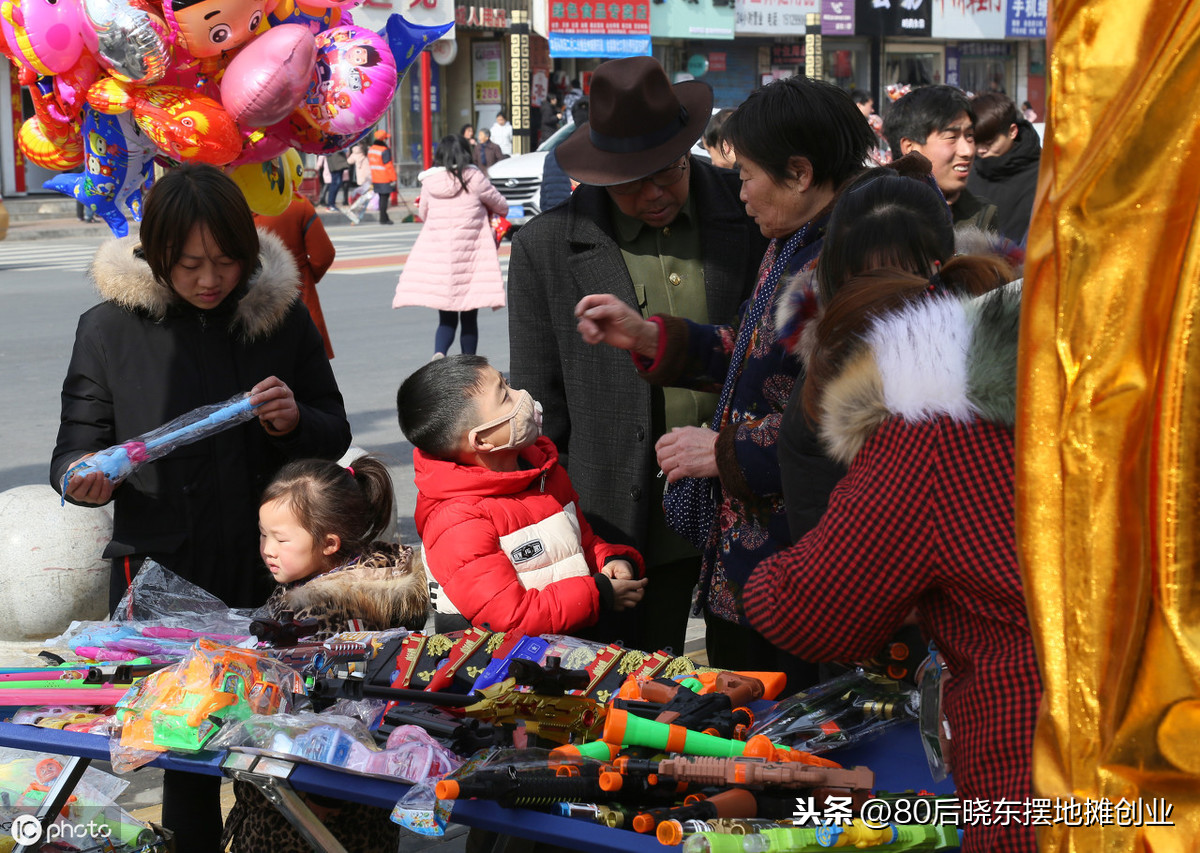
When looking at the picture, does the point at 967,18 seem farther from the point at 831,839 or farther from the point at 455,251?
the point at 831,839

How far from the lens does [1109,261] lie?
1.10m

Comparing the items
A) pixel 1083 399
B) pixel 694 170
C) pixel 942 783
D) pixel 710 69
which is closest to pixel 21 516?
pixel 694 170

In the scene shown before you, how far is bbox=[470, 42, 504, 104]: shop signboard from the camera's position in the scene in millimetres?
30297

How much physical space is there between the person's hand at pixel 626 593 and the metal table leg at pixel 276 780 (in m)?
0.89

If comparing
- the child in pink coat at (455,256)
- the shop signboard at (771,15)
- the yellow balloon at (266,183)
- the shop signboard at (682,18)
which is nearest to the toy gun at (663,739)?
the yellow balloon at (266,183)

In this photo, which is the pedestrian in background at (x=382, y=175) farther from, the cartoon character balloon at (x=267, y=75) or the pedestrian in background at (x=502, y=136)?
the cartoon character balloon at (x=267, y=75)

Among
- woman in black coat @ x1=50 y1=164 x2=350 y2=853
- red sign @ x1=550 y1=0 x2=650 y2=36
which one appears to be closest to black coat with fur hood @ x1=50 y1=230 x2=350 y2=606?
woman in black coat @ x1=50 y1=164 x2=350 y2=853

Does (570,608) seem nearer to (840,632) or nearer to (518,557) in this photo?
(518,557)

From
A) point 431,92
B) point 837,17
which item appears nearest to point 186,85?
point 431,92

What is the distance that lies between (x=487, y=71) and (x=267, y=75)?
92.0ft

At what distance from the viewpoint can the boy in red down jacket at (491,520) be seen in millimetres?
2543

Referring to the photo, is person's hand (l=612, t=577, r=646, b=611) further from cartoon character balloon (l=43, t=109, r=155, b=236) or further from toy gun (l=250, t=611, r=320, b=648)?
cartoon character balloon (l=43, t=109, r=155, b=236)

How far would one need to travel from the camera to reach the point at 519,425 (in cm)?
269

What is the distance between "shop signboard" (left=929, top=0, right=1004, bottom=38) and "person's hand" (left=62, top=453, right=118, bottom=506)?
35665 millimetres
